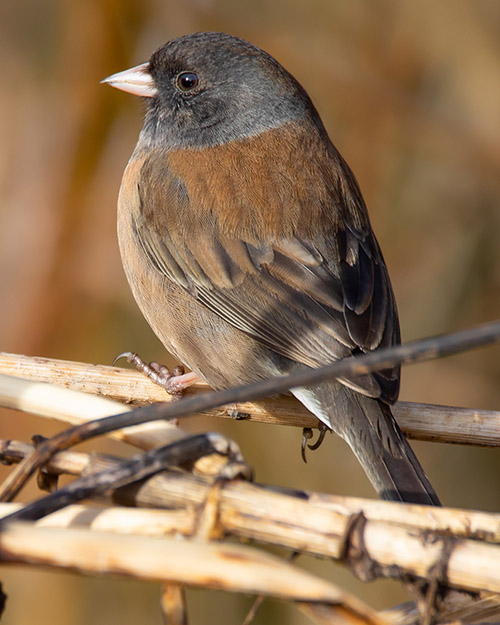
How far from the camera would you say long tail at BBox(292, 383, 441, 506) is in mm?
1915

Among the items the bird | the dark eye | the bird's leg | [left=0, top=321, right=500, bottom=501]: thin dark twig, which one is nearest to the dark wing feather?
the bird

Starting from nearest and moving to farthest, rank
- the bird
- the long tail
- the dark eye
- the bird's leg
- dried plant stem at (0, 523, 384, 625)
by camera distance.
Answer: dried plant stem at (0, 523, 384, 625), the long tail, the bird, the bird's leg, the dark eye

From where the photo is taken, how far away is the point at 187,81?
3.00m

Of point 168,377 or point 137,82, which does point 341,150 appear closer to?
point 137,82

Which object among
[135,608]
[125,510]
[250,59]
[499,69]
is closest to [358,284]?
[250,59]

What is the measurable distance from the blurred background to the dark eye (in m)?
0.79

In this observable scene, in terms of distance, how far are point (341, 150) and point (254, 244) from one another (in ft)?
5.53

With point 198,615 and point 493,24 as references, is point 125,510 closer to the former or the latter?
point 198,615

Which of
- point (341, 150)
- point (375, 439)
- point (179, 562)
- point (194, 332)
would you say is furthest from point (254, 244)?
point (341, 150)

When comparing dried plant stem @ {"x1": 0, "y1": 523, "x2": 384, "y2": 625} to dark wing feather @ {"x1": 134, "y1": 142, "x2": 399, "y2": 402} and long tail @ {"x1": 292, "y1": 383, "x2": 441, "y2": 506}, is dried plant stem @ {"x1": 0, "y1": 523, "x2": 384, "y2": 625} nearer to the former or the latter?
long tail @ {"x1": 292, "y1": 383, "x2": 441, "y2": 506}

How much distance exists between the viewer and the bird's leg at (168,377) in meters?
2.56

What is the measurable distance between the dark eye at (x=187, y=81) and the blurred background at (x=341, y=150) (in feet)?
2.59

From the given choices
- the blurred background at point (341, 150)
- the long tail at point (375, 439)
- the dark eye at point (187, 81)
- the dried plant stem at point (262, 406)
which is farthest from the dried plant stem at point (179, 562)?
the blurred background at point (341, 150)

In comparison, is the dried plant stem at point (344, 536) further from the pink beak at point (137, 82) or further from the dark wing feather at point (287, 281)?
the pink beak at point (137, 82)
